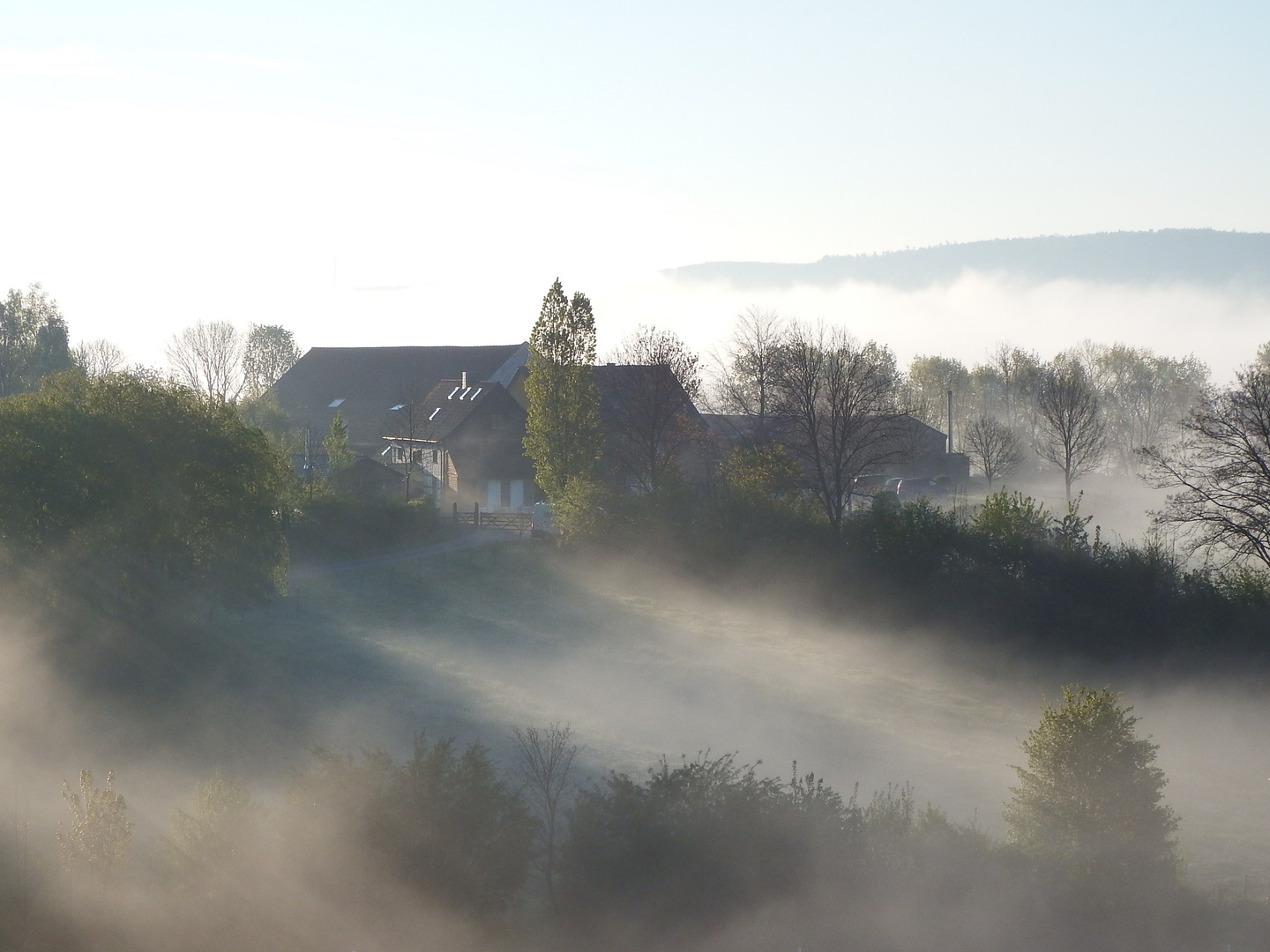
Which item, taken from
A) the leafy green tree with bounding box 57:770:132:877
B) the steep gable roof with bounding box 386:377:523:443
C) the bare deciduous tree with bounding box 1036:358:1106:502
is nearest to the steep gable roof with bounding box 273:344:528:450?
the steep gable roof with bounding box 386:377:523:443

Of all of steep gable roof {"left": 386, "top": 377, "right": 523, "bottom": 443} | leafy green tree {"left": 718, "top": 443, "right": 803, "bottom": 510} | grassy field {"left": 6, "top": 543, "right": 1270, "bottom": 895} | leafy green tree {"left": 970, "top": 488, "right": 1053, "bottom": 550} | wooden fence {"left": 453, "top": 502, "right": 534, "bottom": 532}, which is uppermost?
steep gable roof {"left": 386, "top": 377, "right": 523, "bottom": 443}

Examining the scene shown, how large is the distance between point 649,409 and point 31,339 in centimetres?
4249

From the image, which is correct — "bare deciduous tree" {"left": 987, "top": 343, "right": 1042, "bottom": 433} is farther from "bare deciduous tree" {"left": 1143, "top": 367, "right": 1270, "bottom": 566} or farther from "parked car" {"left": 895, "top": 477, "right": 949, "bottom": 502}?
"bare deciduous tree" {"left": 1143, "top": 367, "right": 1270, "bottom": 566}

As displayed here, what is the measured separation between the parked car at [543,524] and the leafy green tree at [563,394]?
4.32 ft

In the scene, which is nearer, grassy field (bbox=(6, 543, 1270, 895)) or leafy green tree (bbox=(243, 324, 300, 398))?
grassy field (bbox=(6, 543, 1270, 895))

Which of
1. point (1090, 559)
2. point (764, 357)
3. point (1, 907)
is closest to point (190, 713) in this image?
point (1, 907)

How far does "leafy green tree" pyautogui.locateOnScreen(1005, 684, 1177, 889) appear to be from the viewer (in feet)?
49.3

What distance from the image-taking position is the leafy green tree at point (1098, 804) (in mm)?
15039

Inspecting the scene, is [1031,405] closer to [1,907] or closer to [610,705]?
[610,705]

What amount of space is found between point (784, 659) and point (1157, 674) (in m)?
9.67

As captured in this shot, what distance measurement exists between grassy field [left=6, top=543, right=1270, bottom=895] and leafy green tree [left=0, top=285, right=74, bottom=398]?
37.9 m

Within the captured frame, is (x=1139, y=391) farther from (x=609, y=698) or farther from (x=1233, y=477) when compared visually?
(x=609, y=698)

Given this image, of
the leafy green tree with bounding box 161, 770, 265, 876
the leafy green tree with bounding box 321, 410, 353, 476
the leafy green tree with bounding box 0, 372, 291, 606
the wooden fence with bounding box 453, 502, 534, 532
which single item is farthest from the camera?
the leafy green tree with bounding box 321, 410, 353, 476

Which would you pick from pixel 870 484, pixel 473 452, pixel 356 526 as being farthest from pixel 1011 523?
pixel 473 452
